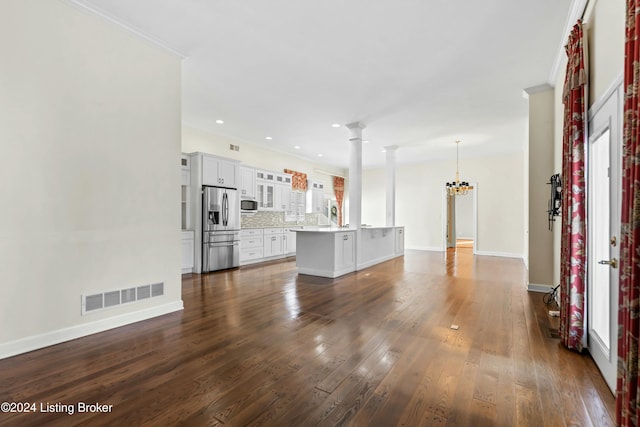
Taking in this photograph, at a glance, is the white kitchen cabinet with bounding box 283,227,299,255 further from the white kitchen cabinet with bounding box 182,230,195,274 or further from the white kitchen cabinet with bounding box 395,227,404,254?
the white kitchen cabinet with bounding box 395,227,404,254

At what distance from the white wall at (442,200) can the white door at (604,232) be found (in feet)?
23.5

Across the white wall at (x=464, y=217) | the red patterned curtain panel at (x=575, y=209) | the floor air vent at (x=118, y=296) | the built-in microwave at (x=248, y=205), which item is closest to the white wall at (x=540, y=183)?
the red patterned curtain panel at (x=575, y=209)

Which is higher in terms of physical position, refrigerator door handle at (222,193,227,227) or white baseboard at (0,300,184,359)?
refrigerator door handle at (222,193,227,227)

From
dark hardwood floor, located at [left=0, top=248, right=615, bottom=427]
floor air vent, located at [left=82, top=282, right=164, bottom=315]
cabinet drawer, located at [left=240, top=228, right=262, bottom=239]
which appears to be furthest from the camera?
cabinet drawer, located at [left=240, top=228, right=262, bottom=239]

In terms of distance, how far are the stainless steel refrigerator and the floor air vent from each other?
2761 mm

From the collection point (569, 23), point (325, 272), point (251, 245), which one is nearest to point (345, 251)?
point (325, 272)

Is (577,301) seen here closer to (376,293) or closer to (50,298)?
(376,293)

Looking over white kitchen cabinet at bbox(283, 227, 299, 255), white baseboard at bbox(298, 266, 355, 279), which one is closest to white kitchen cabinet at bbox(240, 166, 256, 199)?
white kitchen cabinet at bbox(283, 227, 299, 255)

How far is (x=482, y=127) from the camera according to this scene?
6613 millimetres

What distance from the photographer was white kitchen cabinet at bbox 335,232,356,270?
5780mm

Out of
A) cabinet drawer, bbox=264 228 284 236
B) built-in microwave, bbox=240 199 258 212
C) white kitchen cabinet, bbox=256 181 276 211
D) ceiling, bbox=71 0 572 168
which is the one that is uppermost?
ceiling, bbox=71 0 572 168

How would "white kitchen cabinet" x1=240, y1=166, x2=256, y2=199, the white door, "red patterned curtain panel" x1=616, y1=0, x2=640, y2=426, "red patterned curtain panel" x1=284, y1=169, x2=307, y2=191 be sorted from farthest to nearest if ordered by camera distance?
"red patterned curtain panel" x1=284, y1=169, x2=307, y2=191 < "white kitchen cabinet" x1=240, y1=166, x2=256, y2=199 < the white door < "red patterned curtain panel" x1=616, y1=0, x2=640, y2=426

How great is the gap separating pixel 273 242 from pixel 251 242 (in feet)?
2.78

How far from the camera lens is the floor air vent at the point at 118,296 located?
2920mm
